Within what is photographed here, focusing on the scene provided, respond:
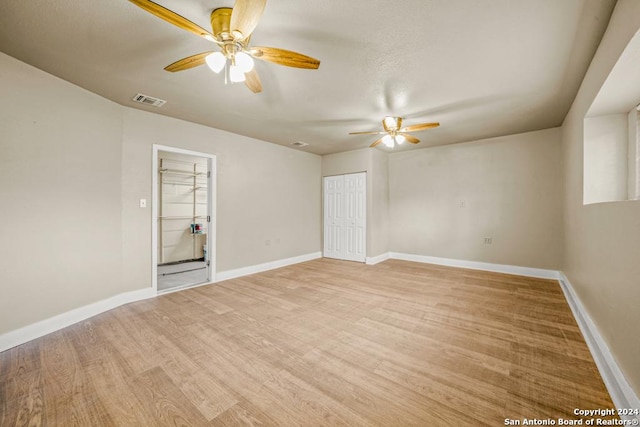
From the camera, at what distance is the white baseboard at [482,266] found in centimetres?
441

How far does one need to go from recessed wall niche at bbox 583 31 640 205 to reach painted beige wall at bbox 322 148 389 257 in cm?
344

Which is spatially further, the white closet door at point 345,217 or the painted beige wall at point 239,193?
the white closet door at point 345,217

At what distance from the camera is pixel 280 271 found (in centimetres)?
502

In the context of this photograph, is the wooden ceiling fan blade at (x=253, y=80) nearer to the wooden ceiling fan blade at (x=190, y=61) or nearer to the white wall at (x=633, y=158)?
the wooden ceiling fan blade at (x=190, y=61)

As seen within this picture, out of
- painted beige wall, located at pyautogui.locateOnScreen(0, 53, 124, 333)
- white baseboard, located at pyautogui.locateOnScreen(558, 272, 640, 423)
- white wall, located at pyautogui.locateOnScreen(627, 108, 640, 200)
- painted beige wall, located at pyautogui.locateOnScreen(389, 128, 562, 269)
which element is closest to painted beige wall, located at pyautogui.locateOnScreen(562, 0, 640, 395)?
white baseboard, located at pyautogui.locateOnScreen(558, 272, 640, 423)

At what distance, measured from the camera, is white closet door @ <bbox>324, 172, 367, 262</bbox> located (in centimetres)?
580

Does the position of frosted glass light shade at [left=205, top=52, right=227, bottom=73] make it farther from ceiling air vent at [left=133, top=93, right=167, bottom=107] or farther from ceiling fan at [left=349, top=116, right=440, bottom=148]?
ceiling fan at [left=349, top=116, right=440, bottom=148]

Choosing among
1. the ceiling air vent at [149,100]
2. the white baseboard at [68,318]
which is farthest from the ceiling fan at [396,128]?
the white baseboard at [68,318]

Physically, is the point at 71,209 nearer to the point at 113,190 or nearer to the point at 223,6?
the point at 113,190

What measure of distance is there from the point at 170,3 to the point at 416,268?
5.30 meters

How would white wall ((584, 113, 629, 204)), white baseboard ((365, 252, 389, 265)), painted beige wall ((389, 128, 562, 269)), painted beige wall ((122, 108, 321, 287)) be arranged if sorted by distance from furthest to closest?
1. white baseboard ((365, 252, 389, 265))
2. painted beige wall ((389, 128, 562, 269))
3. painted beige wall ((122, 108, 321, 287))
4. white wall ((584, 113, 629, 204))

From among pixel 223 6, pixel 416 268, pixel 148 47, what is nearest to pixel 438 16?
pixel 223 6

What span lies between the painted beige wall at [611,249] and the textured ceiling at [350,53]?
0.20 m

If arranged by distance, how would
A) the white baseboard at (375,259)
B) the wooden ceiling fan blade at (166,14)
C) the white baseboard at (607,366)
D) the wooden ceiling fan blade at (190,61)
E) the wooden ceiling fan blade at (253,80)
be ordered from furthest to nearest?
the white baseboard at (375,259) < the wooden ceiling fan blade at (253,80) < the wooden ceiling fan blade at (190,61) < the white baseboard at (607,366) < the wooden ceiling fan blade at (166,14)
